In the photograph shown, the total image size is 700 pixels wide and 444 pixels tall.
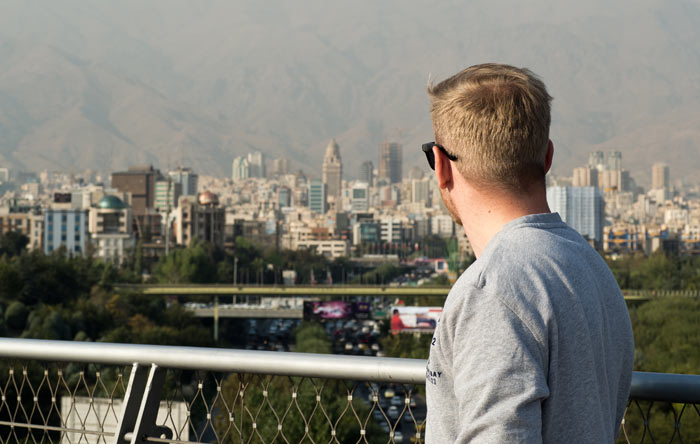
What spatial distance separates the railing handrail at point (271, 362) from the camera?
3.76 feet

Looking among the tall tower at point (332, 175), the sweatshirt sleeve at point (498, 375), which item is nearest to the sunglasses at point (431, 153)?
the sweatshirt sleeve at point (498, 375)

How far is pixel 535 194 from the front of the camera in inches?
32.9

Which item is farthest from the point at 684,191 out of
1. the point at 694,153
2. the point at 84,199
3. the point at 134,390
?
the point at 134,390

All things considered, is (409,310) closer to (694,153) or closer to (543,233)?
(543,233)

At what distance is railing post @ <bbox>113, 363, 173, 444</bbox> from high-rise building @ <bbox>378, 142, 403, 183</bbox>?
133 meters

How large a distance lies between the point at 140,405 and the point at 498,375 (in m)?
0.84

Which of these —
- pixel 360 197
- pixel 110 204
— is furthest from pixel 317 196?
pixel 110 204

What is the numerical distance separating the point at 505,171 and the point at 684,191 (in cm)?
11963

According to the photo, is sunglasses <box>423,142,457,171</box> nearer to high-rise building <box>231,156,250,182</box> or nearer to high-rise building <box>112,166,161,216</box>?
high-rise building <box>112,166,161,216</box>

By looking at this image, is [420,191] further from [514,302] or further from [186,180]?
[514,302]

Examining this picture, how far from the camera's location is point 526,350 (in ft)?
2.43

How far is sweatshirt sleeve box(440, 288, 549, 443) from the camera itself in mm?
734

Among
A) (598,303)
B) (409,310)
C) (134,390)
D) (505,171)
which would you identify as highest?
(505,171)

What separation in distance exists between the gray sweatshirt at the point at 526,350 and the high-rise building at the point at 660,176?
119 meters
